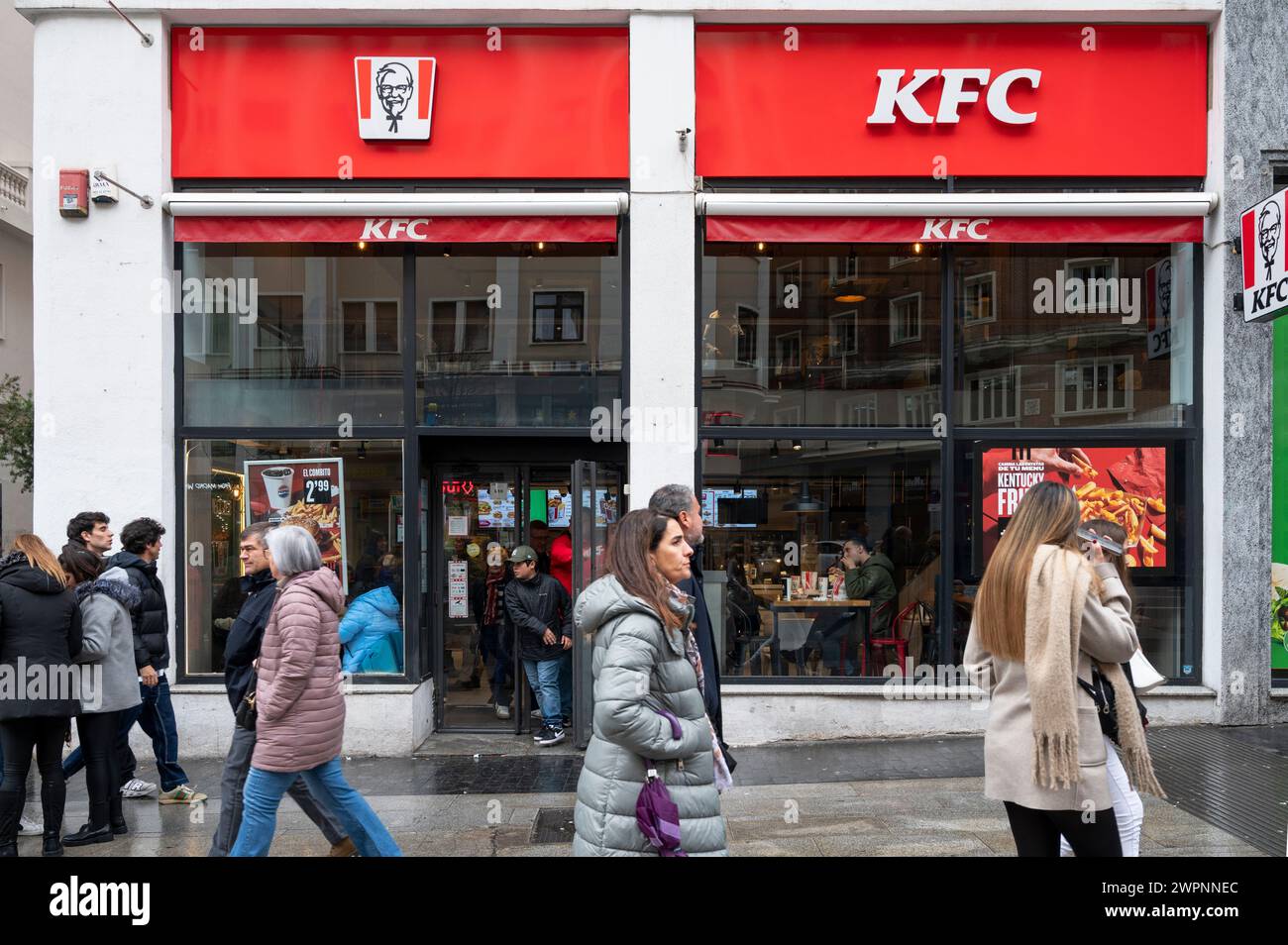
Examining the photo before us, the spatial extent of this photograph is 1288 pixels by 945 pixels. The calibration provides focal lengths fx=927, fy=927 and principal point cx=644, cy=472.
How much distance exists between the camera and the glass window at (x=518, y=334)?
8203mm

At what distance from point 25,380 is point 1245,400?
22108 mm

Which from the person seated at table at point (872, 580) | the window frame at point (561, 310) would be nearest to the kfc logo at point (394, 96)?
the window frame at point (561, 310)

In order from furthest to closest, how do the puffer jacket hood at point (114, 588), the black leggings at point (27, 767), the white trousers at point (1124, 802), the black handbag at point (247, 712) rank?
the puffer jacket hood at point (114, 588) → the black leggings at point (27, 767) → the black handbag at point (247, 712) → the white trousers at point (1124, 802)

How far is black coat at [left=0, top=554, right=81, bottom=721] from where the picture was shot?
203 inches

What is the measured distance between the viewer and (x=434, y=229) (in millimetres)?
7930

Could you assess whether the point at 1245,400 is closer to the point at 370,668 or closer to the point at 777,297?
the point at 777,297

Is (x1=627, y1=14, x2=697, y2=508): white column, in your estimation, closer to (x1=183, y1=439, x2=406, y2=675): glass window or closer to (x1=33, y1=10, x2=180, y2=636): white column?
(x1=183, y1=439, x2=406, y2=675): glass window

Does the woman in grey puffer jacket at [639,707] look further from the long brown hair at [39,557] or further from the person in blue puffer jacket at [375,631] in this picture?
the person in blue puffer jacket at [375,631]

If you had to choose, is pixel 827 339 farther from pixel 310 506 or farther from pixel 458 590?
pixel 310 506

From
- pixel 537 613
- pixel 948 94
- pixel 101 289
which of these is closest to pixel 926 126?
pixel 948 94

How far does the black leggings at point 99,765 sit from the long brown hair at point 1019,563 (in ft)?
17.4

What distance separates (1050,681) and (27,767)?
5.53 meters

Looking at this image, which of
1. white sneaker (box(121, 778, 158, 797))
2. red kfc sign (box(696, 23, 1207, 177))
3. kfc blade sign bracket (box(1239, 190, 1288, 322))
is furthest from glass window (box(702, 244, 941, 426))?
white sneaker (box(121, 778, 158, 797))

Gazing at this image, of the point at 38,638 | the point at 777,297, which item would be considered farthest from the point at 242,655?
the point at 777,297
